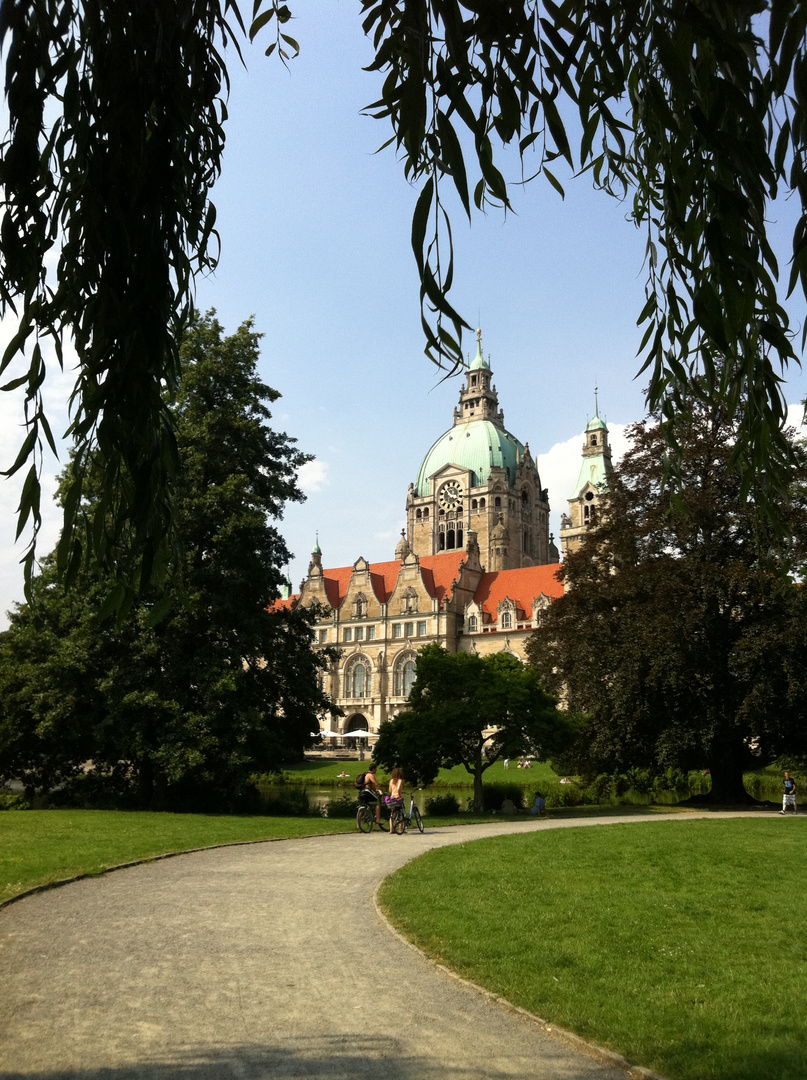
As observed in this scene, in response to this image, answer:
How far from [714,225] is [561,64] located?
82cm

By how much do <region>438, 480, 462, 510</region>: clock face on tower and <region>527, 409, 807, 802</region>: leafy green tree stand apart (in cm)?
7540

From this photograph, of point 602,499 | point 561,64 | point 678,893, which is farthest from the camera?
point 602,499

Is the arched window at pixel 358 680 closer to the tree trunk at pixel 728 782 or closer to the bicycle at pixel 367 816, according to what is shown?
the tree trunk at pixel 728 782

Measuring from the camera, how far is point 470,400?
115188 mm

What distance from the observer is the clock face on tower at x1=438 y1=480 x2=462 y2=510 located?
107706 millimetres

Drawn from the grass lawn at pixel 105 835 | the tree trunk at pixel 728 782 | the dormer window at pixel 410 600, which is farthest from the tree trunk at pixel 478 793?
the dormer window at pixel 410 600

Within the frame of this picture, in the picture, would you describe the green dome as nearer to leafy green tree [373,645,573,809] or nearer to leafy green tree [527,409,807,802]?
leafy green tree [527,409,807,802]

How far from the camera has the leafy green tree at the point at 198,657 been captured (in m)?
24.0

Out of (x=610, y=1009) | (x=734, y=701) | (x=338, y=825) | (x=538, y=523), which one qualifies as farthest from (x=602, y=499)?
(x=538, y=523)

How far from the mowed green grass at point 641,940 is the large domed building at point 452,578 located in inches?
2285

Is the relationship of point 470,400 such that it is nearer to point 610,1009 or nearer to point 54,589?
point 54,589

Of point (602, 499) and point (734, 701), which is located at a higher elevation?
point (602, 499)

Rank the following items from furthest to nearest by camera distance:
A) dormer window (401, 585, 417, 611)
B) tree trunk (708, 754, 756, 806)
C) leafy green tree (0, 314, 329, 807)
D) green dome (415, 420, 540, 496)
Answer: green dome (415, 420, 540, 496) < dormer window (401, 585, 417, 611) < tree trunk (708, 754, 756, 806) < leafy green tree (0, 314, 329, 807)

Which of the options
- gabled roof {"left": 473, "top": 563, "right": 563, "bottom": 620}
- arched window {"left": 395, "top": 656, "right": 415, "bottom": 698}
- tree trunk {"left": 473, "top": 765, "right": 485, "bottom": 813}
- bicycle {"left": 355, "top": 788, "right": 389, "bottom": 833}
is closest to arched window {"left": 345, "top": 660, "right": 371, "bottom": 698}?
arched window {"left": 395, "top": 656, "right": 415, "bottom": 698}
